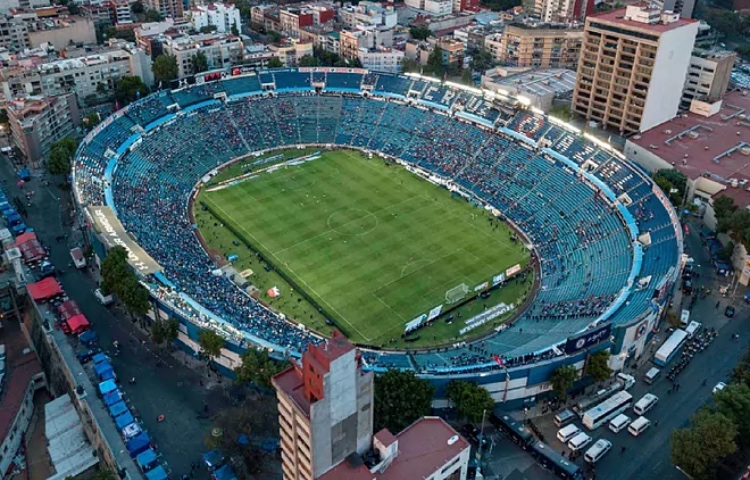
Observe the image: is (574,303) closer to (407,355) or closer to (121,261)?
(407,355)

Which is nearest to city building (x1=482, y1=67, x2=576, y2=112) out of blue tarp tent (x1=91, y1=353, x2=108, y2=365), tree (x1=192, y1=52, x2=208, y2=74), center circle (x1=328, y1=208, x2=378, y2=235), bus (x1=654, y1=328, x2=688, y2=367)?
center circle (x1=328, y1=208, x2=378, y2=235)

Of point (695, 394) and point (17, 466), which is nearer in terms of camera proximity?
point (17, 466)

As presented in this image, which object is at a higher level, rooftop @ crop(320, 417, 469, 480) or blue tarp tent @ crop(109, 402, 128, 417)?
rooftop @ crop(320, 417, 469, 480)

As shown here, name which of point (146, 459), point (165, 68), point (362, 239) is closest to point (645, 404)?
point (362, 239)

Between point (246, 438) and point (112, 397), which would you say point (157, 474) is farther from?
point (112, 397)

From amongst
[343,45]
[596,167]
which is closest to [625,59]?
[596,167]

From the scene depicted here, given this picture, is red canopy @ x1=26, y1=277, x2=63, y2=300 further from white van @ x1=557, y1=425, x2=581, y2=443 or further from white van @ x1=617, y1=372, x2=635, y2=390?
white van @ x1=617, y1=372, x2=635, y2=390

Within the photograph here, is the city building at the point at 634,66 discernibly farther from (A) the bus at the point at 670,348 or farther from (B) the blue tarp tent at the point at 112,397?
(B) the blue tarp tent at the point at 112,397
